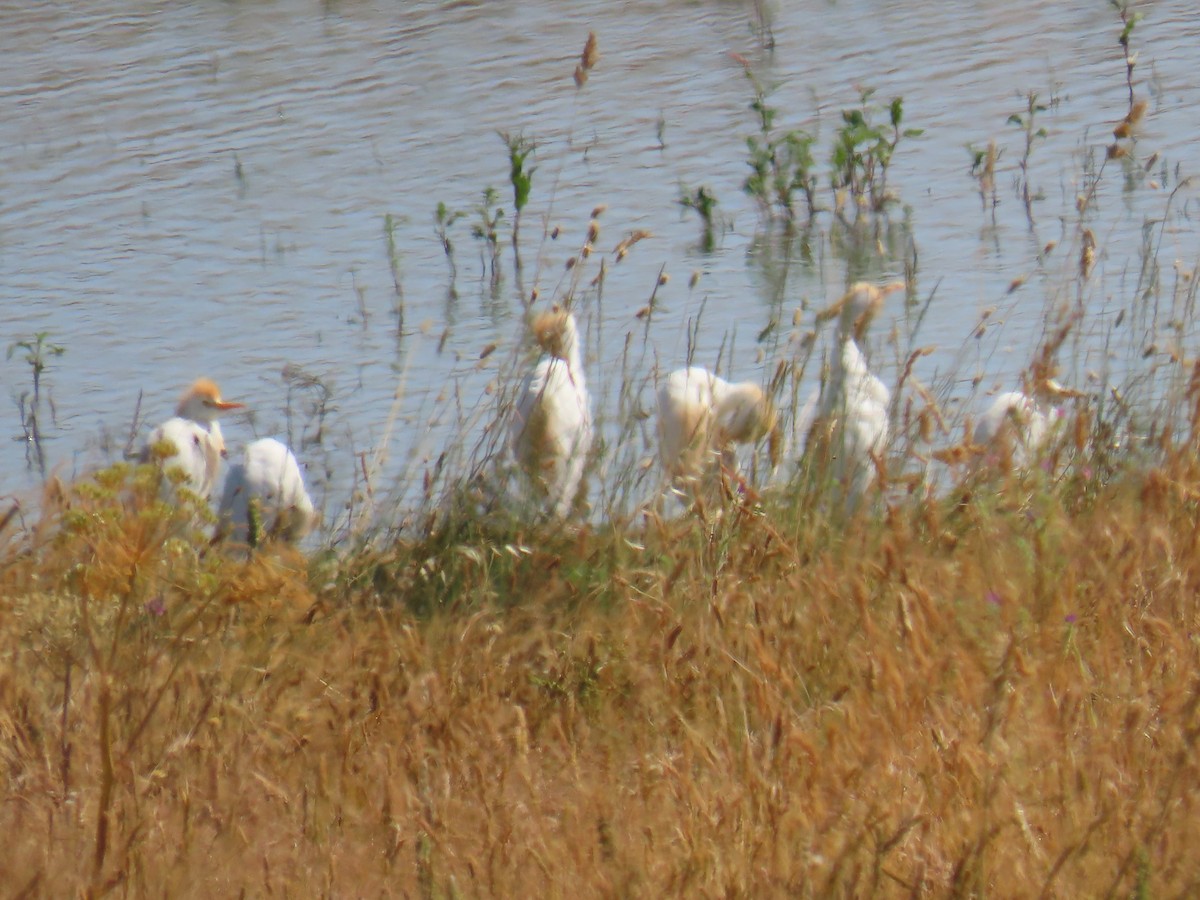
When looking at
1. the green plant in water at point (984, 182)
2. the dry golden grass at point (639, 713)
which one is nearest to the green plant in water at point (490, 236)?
the green plant in water at point (984, 182)

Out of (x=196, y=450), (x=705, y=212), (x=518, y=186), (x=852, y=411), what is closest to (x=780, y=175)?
(x=705, y=212)

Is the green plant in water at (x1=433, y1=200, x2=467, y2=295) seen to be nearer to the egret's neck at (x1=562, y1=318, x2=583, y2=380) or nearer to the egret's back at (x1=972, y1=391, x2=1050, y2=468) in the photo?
the egret's neck at (x1=562, y1=318, x2=583, y2=380)

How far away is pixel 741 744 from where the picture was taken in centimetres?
253

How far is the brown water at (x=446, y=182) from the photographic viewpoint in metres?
7.21

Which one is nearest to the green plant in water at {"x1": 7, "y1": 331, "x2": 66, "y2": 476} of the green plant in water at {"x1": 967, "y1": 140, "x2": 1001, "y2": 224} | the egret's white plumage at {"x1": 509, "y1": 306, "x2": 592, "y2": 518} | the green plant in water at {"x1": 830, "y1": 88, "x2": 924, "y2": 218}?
the egret's white plumage at {"x1": 509, "y1": 306, "x2": 592, "y2": 518}

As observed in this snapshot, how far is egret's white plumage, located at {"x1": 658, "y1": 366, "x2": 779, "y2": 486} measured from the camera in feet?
12.7

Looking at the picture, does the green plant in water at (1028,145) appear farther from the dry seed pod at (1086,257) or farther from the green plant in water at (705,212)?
the dry seed pod at (1086,257)

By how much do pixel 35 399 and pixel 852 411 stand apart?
4.04 meters

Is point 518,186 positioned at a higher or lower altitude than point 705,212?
higher

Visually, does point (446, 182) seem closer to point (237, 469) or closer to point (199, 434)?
point (199, 434)

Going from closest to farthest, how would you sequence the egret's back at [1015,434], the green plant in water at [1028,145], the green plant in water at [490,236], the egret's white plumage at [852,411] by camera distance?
the egret's back at [1015,434]
the egret's white plumage at [852,411]
the green plant in water at [490,236]
the green plant in water at [1028,145]

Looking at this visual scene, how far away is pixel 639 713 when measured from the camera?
2.88 metres

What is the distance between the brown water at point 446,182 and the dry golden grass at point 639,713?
44.6 inches

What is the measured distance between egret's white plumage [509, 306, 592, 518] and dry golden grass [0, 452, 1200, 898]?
370 millimetres
